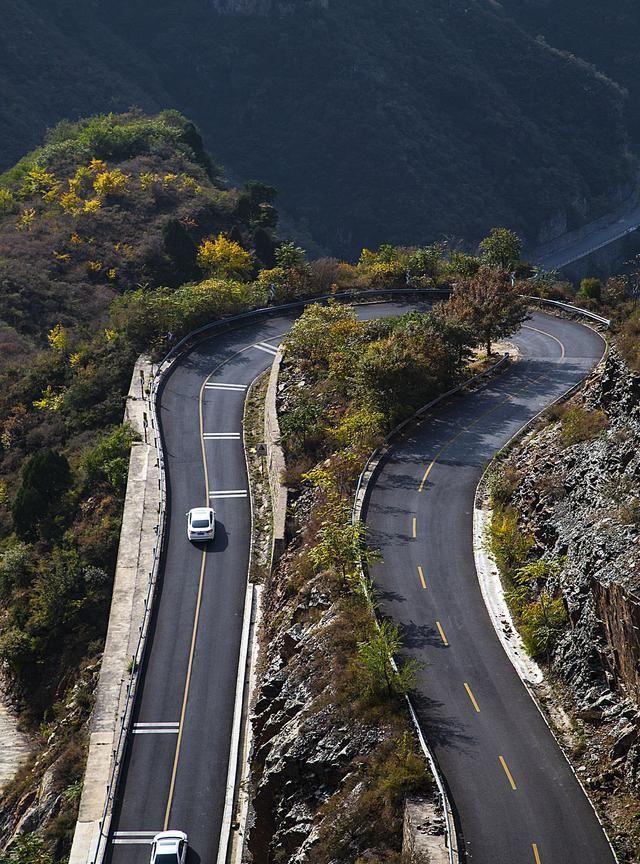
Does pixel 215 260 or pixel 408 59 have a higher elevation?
pixel 408 59

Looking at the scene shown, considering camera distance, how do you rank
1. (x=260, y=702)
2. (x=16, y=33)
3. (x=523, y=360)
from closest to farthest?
(x=260, y=702), (x=523, y=360), (x=16, y=33)

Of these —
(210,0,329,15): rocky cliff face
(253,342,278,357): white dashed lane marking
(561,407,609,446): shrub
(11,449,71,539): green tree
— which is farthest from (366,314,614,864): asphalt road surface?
(210,0,329,15): rocky cliff face

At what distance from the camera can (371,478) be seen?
36500 millimetres

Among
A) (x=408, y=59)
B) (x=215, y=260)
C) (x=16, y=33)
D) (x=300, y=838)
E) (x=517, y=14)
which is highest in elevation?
(x=517, y=14)

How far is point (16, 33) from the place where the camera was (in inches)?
4975

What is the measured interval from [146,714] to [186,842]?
5.29 m

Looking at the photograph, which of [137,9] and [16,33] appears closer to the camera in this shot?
[16,33]

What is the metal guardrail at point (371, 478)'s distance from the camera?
20.6 meters

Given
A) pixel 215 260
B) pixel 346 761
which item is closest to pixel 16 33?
pixel 215 260

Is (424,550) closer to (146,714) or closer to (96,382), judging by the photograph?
(146,714)

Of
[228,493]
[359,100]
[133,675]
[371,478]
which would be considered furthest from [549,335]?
[359,100]

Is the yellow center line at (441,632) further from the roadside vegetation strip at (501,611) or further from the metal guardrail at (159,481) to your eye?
the metal guardrail at (159,481)

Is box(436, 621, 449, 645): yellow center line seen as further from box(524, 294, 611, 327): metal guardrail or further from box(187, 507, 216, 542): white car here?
box(524, 294, 611, 327): metal guardrail

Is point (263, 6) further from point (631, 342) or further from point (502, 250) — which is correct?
point (631, 342)
